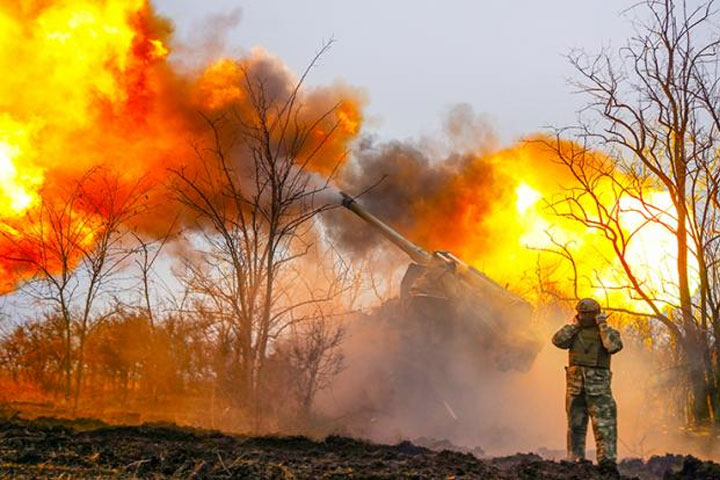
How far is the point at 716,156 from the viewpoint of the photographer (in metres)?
16.1

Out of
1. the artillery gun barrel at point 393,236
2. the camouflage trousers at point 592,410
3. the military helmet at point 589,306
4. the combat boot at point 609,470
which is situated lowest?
the combat boot at point 609,470

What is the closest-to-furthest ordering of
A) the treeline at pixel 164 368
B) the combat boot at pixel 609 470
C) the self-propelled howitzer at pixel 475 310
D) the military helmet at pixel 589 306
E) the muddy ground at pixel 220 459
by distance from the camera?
1. the muddy ground at pixel 220 459
2. the combat boot at pixel 609 470
3. the military helmet at pixel 589 306
4. the treeline at pixel 164 368
5. the self-propelled howitzer at pixel 475 310

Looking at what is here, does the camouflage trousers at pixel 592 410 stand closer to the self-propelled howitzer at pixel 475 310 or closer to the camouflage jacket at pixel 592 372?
the camouflage jacket at pixel 592 372

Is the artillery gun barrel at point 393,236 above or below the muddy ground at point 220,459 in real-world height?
above

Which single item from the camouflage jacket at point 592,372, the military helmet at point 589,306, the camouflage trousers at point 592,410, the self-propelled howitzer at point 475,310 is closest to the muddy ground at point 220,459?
the camouflage trousers at point 592,410

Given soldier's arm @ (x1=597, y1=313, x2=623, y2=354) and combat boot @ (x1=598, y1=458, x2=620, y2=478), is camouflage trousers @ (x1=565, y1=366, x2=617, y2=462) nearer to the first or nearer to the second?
soldier's arm @ (x1=597, y1=313, x2=623, y2=354)

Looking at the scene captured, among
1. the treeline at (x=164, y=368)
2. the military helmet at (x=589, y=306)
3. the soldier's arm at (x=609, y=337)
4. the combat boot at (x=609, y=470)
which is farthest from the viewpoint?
the treeline at (x=164, y=368)

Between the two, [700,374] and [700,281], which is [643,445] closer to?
[700,374]

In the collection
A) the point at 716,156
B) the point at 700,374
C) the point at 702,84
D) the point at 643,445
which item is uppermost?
the point at 702,84

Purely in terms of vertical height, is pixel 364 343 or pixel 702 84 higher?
pixel 702 84

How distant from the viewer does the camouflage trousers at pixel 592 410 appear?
1052cm

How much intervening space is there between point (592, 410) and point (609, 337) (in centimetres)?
112

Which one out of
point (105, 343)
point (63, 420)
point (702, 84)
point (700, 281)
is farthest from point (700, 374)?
point (105, 343)

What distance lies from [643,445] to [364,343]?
772 cm
